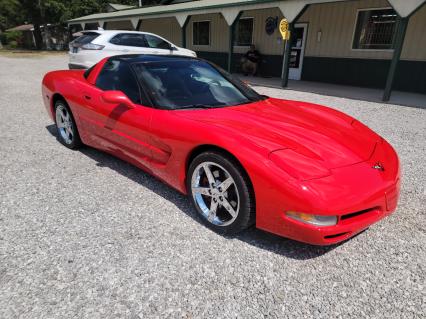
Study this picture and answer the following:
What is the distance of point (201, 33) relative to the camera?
679 inches

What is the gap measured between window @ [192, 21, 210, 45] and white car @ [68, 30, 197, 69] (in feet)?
21.1

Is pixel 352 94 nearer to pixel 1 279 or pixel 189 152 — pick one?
pixel 189 152

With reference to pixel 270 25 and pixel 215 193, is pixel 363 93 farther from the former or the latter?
pixel 215 193

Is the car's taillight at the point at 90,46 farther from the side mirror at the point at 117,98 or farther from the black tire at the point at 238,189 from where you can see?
the black tire at the point at 238,189

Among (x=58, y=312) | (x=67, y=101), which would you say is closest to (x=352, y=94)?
(x=67, y=101)

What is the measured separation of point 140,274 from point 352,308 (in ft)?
4.36

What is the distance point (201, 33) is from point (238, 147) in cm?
1652

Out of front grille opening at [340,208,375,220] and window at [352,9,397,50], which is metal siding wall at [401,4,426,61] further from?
front grille opening at [340,208,375,220]

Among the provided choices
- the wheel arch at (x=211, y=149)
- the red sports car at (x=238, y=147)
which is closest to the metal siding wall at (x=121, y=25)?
the red sports car at (x=238, y=147)

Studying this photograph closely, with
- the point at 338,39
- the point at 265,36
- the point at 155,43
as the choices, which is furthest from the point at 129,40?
the point at 338,39

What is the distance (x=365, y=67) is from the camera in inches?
427

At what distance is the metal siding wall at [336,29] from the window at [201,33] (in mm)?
6068

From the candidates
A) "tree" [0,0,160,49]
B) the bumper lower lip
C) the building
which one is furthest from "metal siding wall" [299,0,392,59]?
"tree" [0,0,160,49]

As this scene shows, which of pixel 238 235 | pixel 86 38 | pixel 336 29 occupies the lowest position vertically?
pixel 238 235
